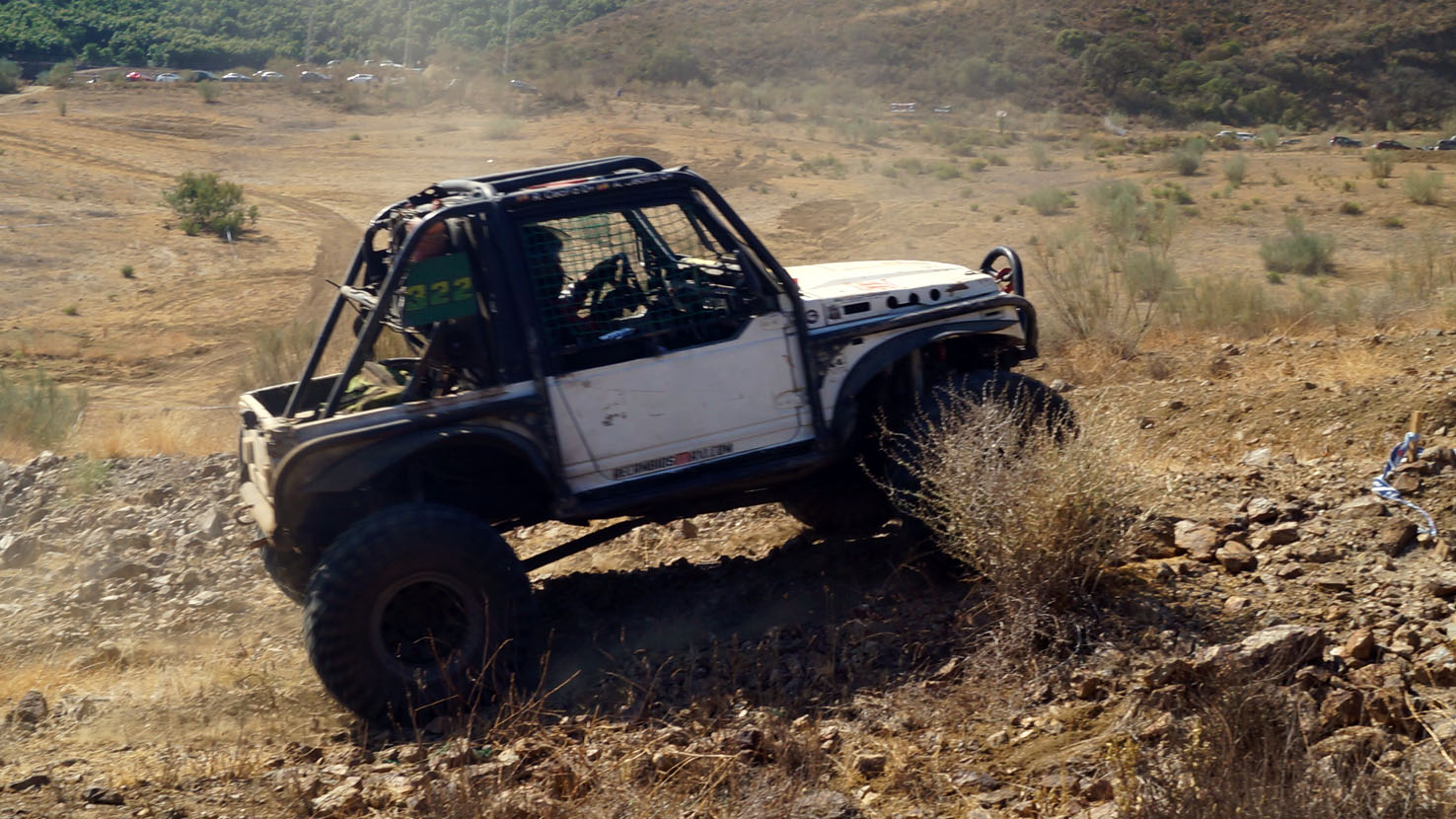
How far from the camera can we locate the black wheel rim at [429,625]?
472 centimetres

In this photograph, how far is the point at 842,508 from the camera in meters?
6.37

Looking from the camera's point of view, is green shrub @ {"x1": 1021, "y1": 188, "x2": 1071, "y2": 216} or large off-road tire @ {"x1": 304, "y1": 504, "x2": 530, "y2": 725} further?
green shrub @ {"x1": 1021, "y1": 188, "x2": 1071, "y2": 216}

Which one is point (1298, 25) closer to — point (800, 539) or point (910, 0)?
point (910, 0)

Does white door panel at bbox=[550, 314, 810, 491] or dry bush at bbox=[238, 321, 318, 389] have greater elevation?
white door panel at bbox=[550, 314, 810, 491]

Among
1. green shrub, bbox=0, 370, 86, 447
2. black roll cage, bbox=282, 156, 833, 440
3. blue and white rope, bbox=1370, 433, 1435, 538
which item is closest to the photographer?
black roll cage, bbox=282, 156, 833, 440

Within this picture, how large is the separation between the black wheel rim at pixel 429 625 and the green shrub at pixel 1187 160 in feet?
96.5

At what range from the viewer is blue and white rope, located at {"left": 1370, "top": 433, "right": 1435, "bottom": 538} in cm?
494

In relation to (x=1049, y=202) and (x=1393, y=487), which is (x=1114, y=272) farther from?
(x=1049, y=202)

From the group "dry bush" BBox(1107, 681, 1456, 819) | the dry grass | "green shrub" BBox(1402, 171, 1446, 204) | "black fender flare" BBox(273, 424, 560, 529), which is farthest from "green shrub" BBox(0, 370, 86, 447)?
"green shrub" BBox(1402, 171, 1446, 204)

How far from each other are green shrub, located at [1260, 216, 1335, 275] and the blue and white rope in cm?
1401

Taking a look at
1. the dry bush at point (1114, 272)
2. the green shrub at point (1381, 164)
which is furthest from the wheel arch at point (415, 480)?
the green shrub at point (1381, 164)

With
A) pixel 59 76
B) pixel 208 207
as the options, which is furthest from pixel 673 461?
pixel 59 76

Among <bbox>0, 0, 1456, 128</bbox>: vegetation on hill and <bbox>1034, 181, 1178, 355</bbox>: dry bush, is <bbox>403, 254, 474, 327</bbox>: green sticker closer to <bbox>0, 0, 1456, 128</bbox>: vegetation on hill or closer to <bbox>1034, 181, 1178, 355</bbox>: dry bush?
<bbox>1034, 181, 1178, 355</bbox>: dry bush

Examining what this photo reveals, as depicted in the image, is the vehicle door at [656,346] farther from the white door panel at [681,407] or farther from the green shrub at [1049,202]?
the green shrub at [1049,202]
